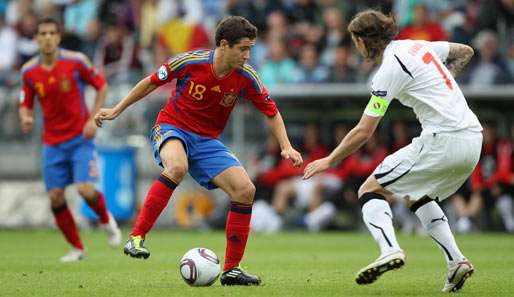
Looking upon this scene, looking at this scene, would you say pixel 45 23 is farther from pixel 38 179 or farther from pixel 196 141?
pixel 38 179

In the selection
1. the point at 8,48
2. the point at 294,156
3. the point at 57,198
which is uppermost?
the point at 294,156

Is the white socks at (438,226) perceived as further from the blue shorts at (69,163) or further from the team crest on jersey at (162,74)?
the blue shorts at (69,163)

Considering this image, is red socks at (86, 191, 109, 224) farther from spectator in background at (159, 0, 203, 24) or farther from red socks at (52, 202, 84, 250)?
spectator in background at (159, 0, 203, 24)

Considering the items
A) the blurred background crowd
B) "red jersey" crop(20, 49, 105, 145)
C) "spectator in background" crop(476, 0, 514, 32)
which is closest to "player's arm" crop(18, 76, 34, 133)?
"red jersey" crop(20, 49, 105, 145)

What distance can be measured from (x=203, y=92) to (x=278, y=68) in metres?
10.9

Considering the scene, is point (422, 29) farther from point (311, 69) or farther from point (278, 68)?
point (278, 68)

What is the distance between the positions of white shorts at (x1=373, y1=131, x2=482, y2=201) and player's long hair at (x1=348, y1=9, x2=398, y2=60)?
0.77 meters

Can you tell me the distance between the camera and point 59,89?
39.9ft

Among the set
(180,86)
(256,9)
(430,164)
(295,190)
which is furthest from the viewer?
(256,9)

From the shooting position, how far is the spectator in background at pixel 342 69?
18938 millimetres

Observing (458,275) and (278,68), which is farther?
(278,68)

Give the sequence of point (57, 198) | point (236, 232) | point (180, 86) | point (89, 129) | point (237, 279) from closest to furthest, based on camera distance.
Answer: point (237, 279), point (236, 232), point (180, 86), point (89, 129), point (57, 198)

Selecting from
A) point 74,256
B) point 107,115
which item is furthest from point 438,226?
point 74,256

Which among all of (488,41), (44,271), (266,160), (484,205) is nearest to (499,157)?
(484,205)
